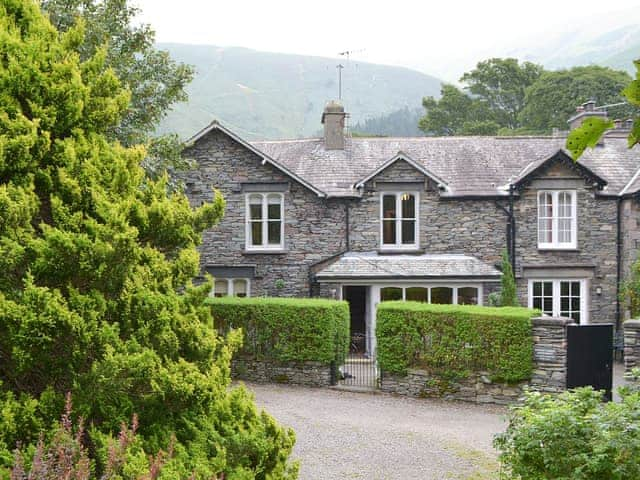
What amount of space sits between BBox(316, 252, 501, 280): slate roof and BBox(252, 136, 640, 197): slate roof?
211 cm

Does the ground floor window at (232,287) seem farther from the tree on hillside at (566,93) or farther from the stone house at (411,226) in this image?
the tree on hillside at (566,93)

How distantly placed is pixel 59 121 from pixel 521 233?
1778 centimetres

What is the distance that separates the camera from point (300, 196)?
20750 mm

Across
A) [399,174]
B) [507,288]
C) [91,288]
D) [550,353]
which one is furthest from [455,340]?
[91,288]

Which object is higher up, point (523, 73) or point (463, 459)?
point (523, 73)

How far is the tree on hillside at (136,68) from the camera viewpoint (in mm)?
14180

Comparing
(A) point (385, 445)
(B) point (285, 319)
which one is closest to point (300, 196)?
(B) point (285, 319)

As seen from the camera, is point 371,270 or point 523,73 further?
point 523,73

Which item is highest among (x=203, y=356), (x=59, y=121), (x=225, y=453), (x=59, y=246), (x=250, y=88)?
(x=250, y=88)

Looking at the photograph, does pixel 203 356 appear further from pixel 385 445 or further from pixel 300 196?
pixel 300 196

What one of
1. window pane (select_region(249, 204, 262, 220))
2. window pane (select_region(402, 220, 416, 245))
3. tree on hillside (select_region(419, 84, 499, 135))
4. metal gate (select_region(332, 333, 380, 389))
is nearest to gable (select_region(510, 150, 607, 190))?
window pane (select_region(402, 220, 416, 245))

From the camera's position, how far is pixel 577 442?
6.43m

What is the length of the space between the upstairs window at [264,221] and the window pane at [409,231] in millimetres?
4024

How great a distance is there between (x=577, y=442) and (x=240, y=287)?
15.6 m
